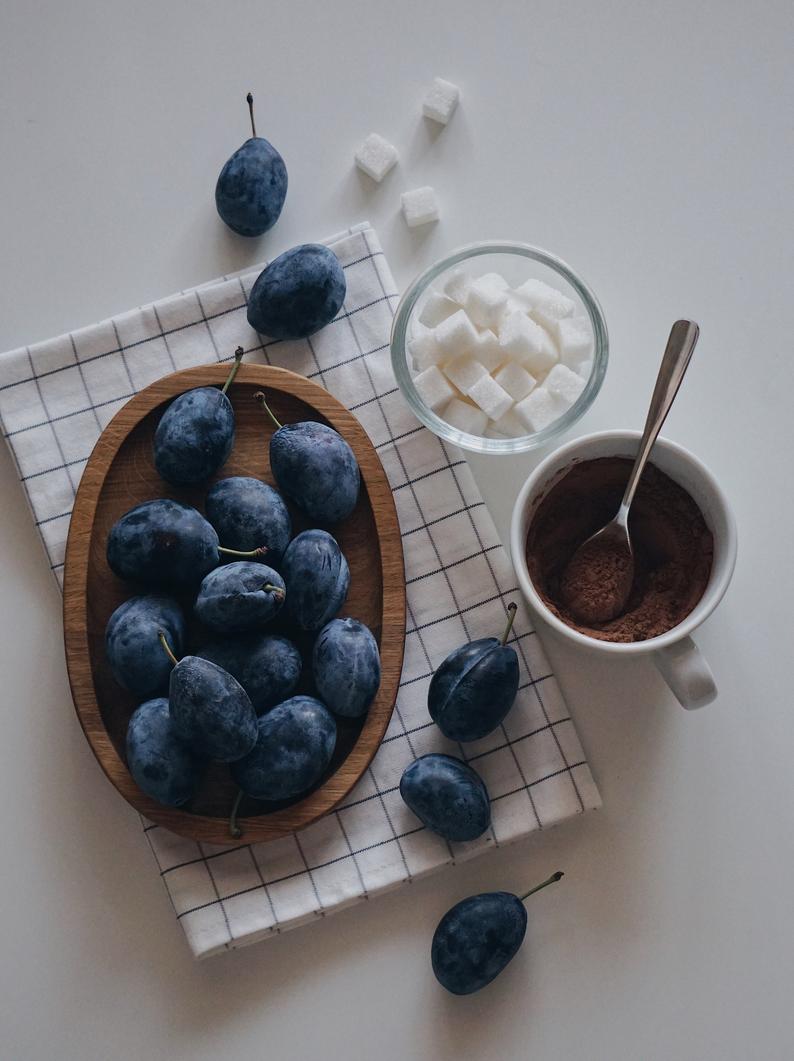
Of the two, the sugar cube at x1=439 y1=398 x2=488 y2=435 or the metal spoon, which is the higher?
the sugar cube at x1=439 y1=398 x2=488 y2=435

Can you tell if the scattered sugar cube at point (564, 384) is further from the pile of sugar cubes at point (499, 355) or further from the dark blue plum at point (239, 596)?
the dark blue plum at point (239, 596)

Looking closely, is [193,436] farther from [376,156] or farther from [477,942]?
[477,942]

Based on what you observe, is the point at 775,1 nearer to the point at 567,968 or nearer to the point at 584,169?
the point at 584,169

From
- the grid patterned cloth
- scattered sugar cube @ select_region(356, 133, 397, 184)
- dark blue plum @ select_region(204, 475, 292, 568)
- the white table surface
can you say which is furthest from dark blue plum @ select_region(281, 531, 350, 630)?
scattered sugar cube @ select_region(356, 133, 397, 184)

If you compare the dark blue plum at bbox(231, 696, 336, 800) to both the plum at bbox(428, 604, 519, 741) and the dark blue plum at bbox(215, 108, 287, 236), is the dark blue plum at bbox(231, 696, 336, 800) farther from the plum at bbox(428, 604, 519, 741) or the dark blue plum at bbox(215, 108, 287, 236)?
the dark blue plum at bbox(215, 108, 287, 236)

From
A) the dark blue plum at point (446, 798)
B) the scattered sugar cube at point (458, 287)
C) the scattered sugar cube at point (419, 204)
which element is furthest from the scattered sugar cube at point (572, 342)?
the dark blue plum at point (446, 798)

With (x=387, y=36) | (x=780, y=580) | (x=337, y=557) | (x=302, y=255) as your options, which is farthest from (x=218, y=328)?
(x=780, y=580)

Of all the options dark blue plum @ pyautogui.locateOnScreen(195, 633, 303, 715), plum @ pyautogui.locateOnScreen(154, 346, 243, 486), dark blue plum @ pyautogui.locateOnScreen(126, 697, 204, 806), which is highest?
plum @ pyautogui.locateOnScreen(154, 346, 243, 486)

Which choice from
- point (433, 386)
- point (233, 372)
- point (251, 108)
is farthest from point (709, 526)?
point (251, 108)
